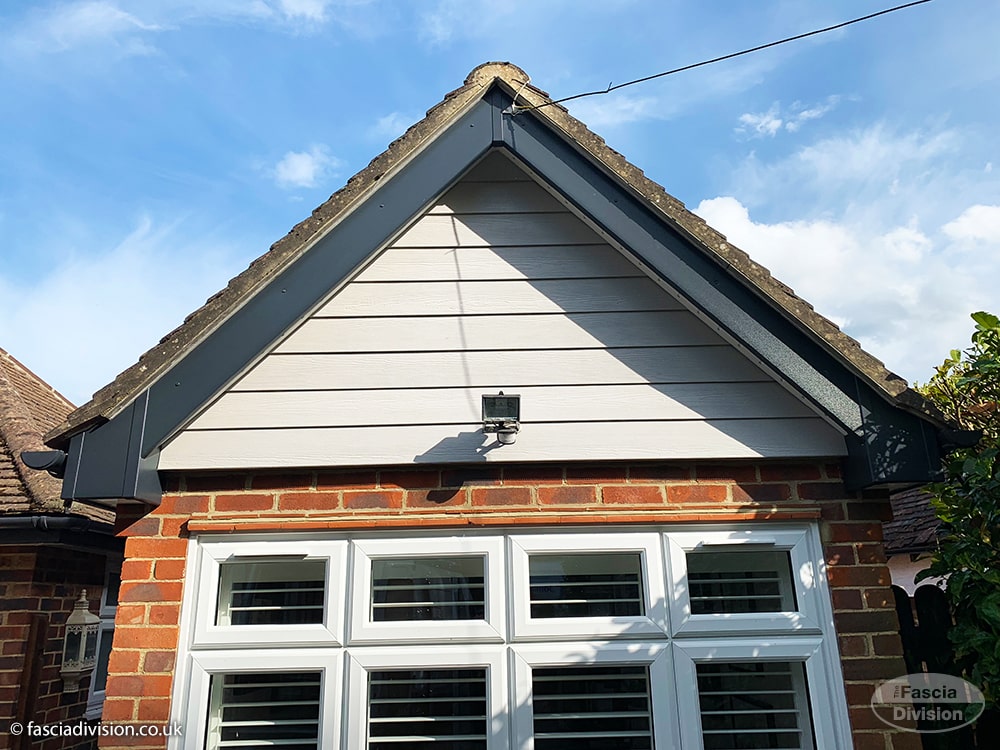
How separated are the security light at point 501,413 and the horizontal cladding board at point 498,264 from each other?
765mm

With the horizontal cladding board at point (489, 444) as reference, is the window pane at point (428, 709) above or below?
below

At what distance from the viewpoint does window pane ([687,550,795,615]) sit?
3.24 meters

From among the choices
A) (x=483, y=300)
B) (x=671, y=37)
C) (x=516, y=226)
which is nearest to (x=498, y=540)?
(x=483, y=300)

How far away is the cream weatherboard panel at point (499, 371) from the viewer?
330cm

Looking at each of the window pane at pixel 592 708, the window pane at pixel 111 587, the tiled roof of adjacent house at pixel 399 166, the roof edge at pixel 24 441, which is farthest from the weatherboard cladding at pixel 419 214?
the window pane at pixel 111 587

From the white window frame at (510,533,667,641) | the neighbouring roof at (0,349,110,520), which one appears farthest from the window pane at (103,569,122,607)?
the white window frame at (510,533,667,641)

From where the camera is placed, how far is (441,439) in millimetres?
3293

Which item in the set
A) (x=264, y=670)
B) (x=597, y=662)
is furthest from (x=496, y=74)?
(x=264, y=670)

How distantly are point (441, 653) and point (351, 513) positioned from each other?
0.83 metres

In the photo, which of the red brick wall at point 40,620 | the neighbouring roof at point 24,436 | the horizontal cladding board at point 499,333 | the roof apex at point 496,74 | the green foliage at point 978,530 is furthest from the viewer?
the neighbouring roof at point 24,436

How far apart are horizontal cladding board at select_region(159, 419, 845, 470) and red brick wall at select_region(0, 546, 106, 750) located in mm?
2350

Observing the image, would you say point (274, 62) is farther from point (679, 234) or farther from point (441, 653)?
point (441, 653)

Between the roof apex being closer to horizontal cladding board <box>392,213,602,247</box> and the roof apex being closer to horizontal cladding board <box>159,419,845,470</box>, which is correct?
horizontal cladding board <box>392,213,602,247</box>

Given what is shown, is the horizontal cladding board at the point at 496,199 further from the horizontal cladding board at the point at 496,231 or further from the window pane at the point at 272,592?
the window pane at the point at 272,592
